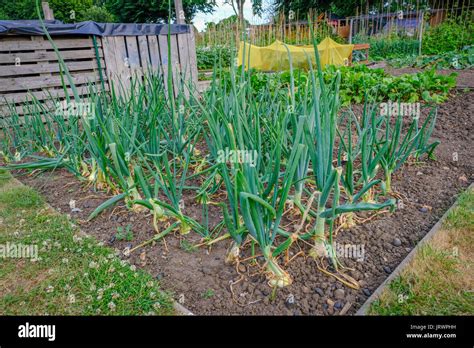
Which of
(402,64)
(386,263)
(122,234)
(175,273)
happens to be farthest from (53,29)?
(402,64)

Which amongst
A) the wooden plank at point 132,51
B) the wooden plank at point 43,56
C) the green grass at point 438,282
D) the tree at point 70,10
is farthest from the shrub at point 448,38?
the tree at point 70,10

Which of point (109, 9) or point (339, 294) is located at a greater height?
point (109, 9)

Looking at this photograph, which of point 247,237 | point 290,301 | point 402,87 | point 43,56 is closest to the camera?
point 290,301

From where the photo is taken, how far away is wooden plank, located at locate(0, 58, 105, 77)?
5.05 metres

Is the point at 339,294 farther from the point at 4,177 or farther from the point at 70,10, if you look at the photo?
the point at 70,10

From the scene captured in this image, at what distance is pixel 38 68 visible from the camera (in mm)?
5285

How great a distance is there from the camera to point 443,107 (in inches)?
152

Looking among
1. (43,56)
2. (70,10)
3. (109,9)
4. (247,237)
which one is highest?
(109,9)

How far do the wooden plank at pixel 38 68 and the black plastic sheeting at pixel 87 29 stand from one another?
0.44 meters

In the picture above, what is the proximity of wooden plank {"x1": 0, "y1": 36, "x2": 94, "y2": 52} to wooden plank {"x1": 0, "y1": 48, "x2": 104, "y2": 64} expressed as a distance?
70 mm

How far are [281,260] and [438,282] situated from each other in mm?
649

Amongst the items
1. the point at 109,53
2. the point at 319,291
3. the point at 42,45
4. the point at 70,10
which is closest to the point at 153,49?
the point at 109,53

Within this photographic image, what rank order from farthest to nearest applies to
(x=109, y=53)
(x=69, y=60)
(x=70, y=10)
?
1. (x=70, y=10)
2. (x=109, y=53)
3. (x=69, y=60)
